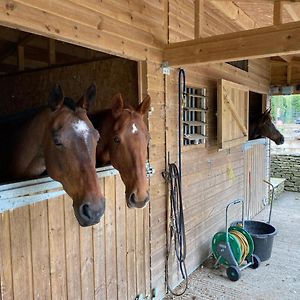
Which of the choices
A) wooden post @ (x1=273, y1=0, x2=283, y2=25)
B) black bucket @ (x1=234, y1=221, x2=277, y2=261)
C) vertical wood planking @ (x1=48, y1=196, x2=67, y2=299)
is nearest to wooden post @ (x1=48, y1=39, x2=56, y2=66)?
vertical wood planking @ (x1=48, y1=196, x2=67, y2=299)

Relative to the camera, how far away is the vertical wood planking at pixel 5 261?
165cm

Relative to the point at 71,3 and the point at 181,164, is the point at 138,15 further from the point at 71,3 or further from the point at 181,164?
the point at 181,164

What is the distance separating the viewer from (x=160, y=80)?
2.89 m

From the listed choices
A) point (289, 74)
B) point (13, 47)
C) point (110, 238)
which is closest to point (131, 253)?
point (110, 238)

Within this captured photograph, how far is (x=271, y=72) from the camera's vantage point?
6.72m

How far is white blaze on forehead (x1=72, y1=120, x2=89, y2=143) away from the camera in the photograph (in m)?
1.49

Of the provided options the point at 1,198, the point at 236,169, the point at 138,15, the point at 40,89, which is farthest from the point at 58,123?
the point at 236,169

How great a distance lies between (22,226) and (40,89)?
6.98 feet

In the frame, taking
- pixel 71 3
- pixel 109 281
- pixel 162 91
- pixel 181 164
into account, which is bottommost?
pixel 109 281

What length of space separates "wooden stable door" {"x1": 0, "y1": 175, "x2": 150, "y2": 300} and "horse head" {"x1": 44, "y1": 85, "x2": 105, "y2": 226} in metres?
0.46

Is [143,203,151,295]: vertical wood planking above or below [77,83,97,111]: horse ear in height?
below

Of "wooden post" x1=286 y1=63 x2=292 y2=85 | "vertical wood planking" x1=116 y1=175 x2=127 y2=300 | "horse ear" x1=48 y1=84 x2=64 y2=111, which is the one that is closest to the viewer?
"horse ear" x1=48 y1=84 x2=64 y2=111

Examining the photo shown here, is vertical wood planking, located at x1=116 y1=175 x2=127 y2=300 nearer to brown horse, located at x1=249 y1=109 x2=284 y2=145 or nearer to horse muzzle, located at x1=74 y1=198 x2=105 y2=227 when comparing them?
horse muzzle, located at x1=74 y1=198 x2=105 y2=227

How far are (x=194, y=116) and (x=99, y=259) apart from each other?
82.5 inches
